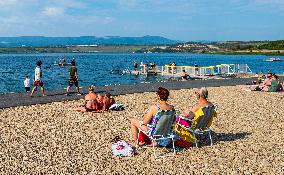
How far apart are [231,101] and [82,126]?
6.96m

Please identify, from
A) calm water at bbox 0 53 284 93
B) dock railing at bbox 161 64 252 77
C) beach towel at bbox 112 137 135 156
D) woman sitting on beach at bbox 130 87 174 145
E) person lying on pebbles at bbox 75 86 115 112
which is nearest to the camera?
beach towel at bbox 112 137 135 156

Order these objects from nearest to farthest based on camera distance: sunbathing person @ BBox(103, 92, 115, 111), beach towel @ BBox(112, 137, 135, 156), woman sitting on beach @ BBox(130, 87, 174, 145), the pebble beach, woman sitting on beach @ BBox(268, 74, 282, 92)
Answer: the pebble beach
beach towel @ BBox(112, 137, 135, 156)
woman sitting on beach @ BBox(130, 87, 174, 145)
sunbathing person @ BBox(103, 92, 115, 111)
woman sitting on beach @ BBox(268, 74, 282, 92)

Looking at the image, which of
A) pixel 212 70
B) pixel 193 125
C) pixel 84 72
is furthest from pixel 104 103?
pixel 84 72

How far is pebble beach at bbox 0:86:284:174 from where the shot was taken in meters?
7.09

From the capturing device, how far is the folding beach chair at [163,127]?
7.91m

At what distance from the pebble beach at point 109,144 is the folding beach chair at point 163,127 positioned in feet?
0.87

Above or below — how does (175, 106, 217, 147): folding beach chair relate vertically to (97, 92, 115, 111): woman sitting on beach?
above

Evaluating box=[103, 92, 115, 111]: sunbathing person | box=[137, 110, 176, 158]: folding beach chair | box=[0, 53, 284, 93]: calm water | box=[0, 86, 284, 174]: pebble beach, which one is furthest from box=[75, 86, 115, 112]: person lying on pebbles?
box=[0, 53, 284, 93]: calm water

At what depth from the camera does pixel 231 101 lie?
15.9 meters

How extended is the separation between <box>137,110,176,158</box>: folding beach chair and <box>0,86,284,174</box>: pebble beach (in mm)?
264

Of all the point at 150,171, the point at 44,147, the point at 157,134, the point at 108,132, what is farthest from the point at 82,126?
the point at 150,171

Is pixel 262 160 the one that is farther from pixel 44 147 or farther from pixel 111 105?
pixel 111 105

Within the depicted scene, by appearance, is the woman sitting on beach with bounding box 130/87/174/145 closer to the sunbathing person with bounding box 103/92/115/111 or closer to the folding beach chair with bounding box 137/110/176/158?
the folding beach chair with bounding box 137/110/176/158

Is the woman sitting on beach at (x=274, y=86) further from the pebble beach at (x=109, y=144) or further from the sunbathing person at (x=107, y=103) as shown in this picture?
the sunbathing person at (x=107, y=103)
